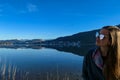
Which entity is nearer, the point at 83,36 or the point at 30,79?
the point at 30,79

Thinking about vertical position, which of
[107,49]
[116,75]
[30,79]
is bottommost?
[30,79]

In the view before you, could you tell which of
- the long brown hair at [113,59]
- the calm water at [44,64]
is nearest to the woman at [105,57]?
the long brown hair at [113,59]

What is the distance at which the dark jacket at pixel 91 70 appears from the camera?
2582 millimetres

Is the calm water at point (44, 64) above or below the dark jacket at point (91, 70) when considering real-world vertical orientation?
below

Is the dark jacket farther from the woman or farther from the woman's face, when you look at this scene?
the woman's face

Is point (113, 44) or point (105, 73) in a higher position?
point (113, 44)

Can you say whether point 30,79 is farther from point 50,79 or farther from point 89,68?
point 89,68

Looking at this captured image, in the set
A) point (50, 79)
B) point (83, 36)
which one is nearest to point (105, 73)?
point (50, 79)

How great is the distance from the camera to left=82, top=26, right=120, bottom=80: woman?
7.87 feet

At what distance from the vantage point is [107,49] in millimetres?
2514

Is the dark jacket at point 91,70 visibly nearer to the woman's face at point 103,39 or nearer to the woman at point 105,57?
the woman at point 105,57

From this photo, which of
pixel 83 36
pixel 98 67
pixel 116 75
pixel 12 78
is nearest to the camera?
pixel 116 75

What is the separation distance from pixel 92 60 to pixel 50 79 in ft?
83.8

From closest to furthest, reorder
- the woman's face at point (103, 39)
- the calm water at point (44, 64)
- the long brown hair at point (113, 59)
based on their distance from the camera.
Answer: the long brown hair at point (113, 59), the woman's face at point (103, 39), the calm water at point (44, 64)
